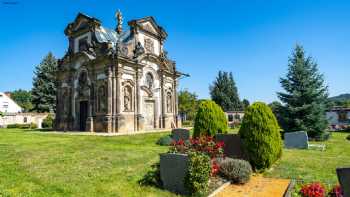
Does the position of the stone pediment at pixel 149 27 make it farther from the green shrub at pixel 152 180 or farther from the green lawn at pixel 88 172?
the green shrub at pixel 152 180

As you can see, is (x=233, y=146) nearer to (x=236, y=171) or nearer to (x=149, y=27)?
(x=236, y=171)

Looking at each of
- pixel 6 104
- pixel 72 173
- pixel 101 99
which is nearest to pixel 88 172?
pixel 72 173

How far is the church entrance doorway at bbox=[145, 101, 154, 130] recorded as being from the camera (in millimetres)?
30062

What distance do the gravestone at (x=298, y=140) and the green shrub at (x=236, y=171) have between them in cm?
928

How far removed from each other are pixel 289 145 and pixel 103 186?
41.7 ft

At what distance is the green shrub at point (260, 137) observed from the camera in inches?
352

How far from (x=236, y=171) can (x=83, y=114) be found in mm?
24881

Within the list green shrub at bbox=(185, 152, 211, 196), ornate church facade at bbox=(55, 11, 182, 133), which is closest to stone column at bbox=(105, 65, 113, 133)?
ornate church facade at bbox=(55, 11, 182, 133)

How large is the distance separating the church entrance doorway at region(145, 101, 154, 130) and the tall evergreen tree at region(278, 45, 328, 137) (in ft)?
47.4

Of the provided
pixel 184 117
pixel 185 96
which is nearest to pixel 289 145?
pixel 185 96

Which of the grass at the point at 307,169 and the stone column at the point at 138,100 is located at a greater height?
the stone column at the point at 138,100

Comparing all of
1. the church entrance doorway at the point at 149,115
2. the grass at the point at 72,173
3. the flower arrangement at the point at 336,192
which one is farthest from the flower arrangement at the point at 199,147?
the church entrance doorway at the point at 149,115

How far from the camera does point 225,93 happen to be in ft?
227

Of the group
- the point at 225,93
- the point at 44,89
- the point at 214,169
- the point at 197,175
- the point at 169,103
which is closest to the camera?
the point at 197,175
